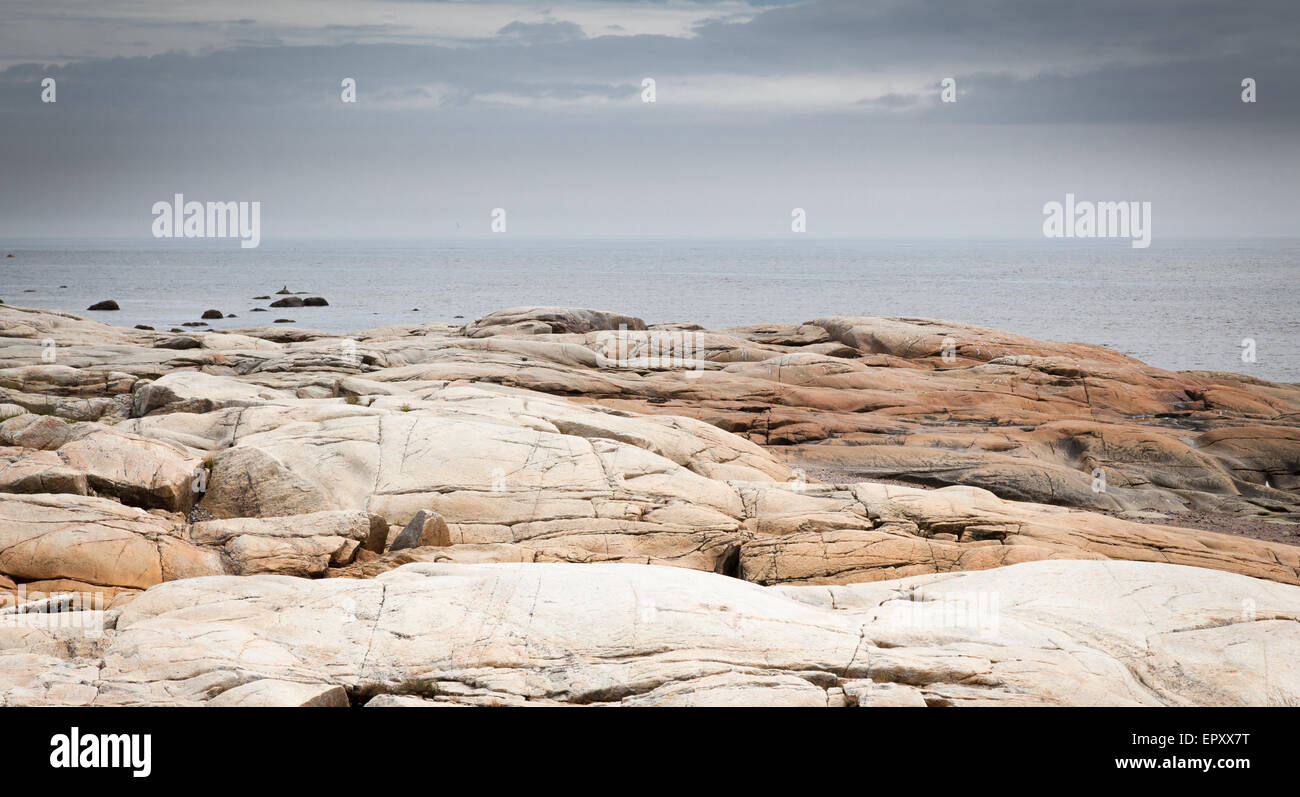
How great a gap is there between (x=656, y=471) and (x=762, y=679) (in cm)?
795

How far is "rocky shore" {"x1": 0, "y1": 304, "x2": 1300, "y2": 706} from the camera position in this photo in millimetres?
8352

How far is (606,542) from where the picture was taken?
44.9ft

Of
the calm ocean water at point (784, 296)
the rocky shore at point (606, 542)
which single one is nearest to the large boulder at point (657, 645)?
the rocky shore at point (606, 542)

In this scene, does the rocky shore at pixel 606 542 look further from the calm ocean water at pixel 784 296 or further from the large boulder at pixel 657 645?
the calm ocean water at pixel 784 296

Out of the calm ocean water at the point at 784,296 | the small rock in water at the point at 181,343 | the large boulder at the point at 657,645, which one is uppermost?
the calm ocean water at the point at 784,296

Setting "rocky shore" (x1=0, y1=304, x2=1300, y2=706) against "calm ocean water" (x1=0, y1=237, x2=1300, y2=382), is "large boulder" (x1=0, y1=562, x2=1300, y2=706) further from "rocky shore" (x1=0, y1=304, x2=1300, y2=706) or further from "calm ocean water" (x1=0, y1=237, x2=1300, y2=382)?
"calm ocean water" (x1=0, y1=237, x2=1300, y2=382)

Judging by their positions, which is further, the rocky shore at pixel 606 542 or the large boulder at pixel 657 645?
the rocky shore at pixel 606 542

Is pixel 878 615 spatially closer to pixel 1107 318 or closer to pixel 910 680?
pixel 910 680

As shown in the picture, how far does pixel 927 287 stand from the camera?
400 ft

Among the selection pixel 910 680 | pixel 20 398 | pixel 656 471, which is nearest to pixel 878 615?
pixel 910 680

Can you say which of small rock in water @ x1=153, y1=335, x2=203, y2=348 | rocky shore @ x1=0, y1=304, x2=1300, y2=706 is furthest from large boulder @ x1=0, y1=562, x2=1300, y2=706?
small rock in water @ x1=153, y1=335, x2=203, y2=348

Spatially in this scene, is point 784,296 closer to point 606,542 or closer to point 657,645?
point 606,542

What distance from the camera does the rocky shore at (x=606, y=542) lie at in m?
→ 8.35
